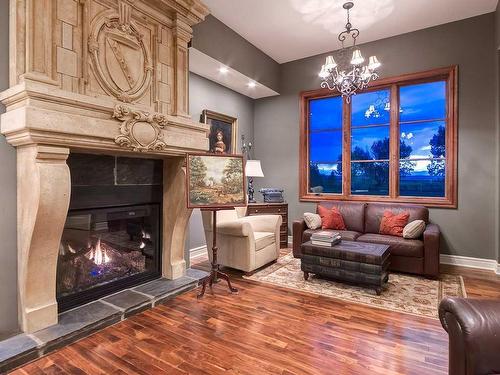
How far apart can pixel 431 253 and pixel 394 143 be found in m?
1.90

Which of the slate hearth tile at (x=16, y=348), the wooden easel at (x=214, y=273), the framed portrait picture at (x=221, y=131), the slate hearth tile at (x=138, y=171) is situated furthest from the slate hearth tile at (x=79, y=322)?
the framed portrait picture at (x=221, y=131)

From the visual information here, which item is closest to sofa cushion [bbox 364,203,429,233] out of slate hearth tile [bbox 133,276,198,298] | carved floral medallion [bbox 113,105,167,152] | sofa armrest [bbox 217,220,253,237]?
sofa armrest [bbox 217,220,253,237]

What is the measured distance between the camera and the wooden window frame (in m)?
4.19

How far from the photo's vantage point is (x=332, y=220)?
4.57 metres

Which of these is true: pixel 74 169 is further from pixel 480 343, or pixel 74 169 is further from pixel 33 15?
pixel 480 343

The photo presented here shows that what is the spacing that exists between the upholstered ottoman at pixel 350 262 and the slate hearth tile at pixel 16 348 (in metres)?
2.68

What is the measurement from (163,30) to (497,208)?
4.79 m

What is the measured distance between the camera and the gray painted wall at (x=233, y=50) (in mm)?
3801

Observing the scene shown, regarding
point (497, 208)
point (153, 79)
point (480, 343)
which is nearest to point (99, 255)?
point (153, 79)

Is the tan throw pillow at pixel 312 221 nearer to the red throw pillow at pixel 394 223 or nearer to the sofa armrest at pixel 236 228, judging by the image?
the red throw pillow at pixel 394 223

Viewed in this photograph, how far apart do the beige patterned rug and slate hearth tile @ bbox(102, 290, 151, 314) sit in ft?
4.49

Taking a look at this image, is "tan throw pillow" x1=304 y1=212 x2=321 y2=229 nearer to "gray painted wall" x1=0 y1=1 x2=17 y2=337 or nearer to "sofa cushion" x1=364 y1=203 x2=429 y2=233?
"sofa cushion" x1=364 y1=203 x2=429 y2=233

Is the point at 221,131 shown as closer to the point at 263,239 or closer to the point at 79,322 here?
the point at 263,239

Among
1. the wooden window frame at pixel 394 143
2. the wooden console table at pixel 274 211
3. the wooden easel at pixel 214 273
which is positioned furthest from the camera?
the wooden console table at pixel 274 211
